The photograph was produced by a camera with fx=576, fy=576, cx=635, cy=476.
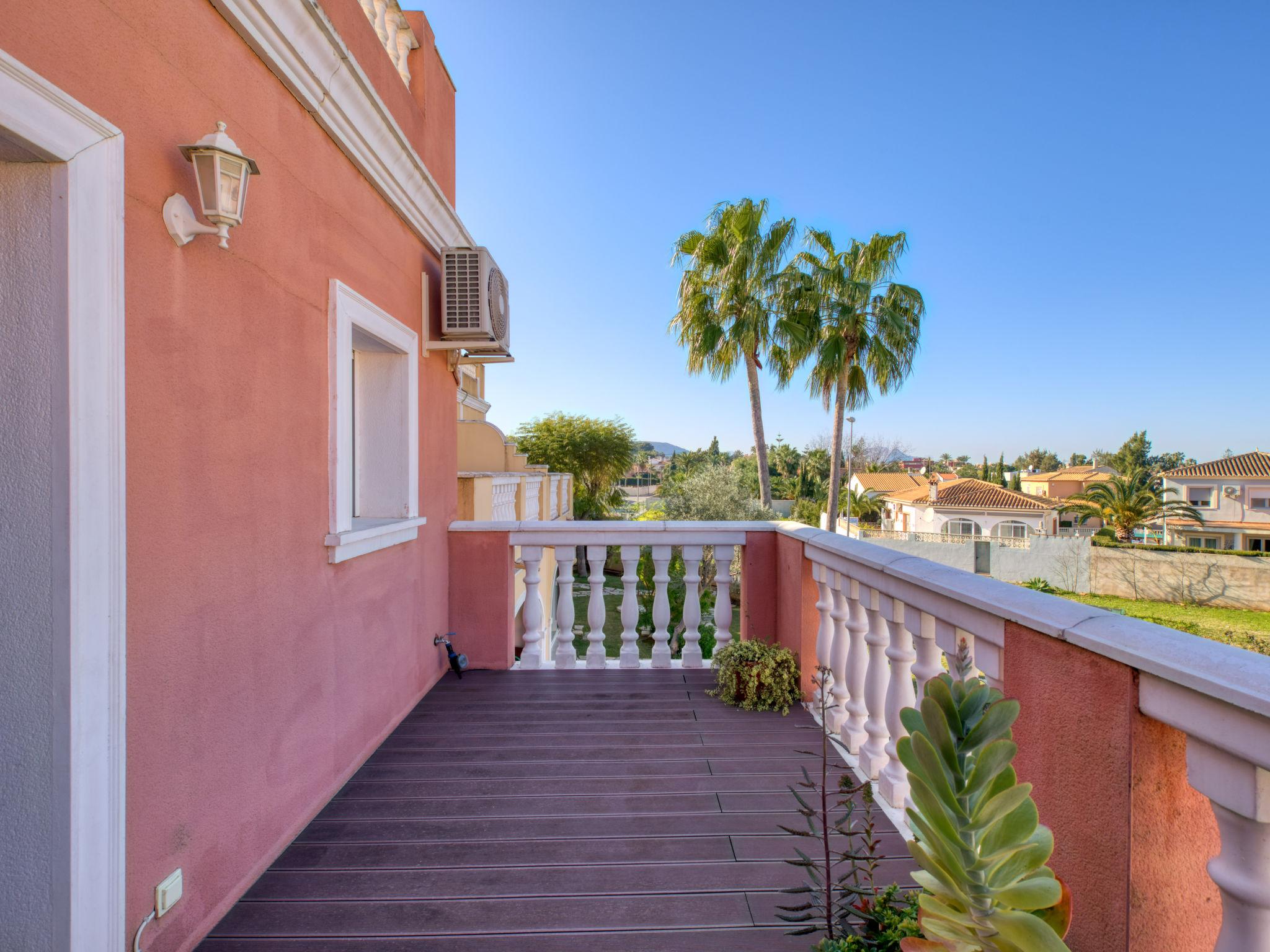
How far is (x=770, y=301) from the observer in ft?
46.3

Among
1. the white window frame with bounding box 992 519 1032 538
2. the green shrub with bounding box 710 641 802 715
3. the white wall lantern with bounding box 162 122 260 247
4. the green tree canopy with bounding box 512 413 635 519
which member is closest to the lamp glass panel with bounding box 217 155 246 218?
the white wall lantern with bounding box 162 122 260 247

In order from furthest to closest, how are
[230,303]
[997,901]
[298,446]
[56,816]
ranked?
[298,446] < [230,303] < [56,816] < [997,901]

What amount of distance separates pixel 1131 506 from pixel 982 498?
690 cm

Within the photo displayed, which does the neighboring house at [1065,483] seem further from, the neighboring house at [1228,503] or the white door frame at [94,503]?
the white door frame at [94,503]

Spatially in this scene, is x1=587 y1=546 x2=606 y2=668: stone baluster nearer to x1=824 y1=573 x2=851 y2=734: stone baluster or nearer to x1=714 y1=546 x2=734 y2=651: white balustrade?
x1=714 y1=546 x2=734 y2=651: white balustrade

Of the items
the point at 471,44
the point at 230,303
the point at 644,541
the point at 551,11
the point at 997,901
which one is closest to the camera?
the point at 997,901

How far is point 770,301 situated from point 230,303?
13.7m

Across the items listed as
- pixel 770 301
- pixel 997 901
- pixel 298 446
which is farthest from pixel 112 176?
pixel 770 301

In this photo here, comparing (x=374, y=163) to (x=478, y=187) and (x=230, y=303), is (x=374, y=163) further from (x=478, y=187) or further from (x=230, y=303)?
(x=478, y=187)

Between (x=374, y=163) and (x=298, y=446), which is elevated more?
(x=374, y=163)

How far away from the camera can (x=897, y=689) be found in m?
2.16

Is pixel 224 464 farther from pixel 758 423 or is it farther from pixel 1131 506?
pixel 1131 506

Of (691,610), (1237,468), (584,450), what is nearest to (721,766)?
(691,610)

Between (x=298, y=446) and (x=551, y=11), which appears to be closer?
(x=298, y=446)
